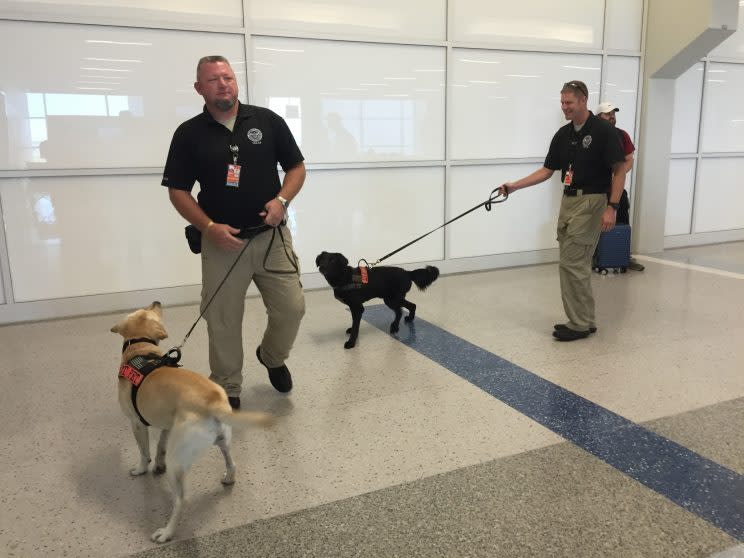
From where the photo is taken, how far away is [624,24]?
5.95 metres

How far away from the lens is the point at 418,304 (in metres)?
4.58

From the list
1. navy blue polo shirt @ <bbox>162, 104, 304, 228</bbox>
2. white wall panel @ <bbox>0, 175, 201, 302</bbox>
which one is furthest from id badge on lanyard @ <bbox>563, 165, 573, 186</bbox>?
white wall panel @ <bbox>0, 175, 201, 302</bbox>

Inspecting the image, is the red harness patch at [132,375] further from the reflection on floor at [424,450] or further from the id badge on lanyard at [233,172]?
the id badge on lanyard at [233,172]

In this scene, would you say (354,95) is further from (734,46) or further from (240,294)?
(734,46)

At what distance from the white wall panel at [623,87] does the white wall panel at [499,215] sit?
1.01 metres

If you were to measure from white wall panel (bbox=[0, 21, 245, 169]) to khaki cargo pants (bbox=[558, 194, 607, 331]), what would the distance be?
2.72 m

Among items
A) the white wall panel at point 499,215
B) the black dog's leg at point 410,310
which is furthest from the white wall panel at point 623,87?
the black dog's leg at point 410,310

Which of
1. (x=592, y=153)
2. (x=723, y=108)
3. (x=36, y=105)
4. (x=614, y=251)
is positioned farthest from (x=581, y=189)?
(x=723, y=108)

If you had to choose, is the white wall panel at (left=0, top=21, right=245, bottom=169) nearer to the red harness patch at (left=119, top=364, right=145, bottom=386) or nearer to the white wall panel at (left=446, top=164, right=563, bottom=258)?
the white wall panel at (left=446, top=164, right=563, bottom=258)

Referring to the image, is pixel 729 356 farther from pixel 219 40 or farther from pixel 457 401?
pixel 219 40

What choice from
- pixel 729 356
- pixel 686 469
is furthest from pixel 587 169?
pixel 686 469

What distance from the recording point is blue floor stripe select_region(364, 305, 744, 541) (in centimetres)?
197

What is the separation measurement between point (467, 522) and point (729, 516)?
2.77 ft

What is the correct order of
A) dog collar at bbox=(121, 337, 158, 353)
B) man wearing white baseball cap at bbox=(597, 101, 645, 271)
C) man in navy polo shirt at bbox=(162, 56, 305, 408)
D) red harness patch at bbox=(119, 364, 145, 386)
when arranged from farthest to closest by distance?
man wearing white baseball cap at bbox=(597, 101, 645, 271) < man in navy polo shirt at bbox=(162, 56, 305, 408) < dog collar at bbox=(121, 337, 158, 353) < red harness patch at bbox=(119, 364, 145, 386)
